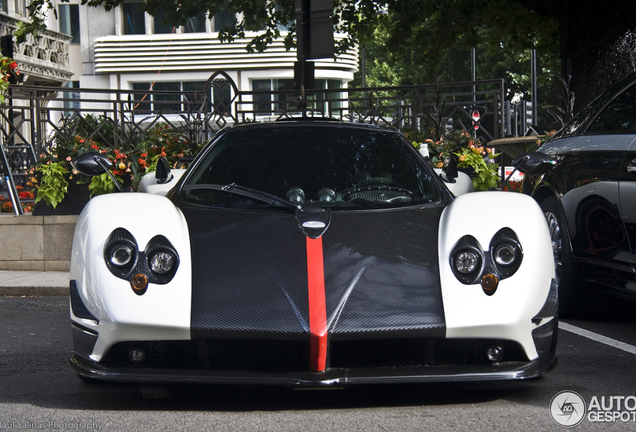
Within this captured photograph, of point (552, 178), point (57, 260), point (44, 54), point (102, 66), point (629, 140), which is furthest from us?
point (102, 66)

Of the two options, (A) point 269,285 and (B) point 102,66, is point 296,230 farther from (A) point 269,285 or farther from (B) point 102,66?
(B) point 102,66

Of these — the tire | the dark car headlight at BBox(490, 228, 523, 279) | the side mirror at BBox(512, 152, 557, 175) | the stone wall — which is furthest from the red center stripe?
the stone wall

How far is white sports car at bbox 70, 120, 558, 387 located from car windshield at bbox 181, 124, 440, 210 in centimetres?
15

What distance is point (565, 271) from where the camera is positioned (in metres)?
5.70

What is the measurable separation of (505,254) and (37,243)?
6.26 metres

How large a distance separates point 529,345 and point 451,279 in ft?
1.40

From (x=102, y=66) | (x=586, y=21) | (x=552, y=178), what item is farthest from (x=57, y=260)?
(x=102, y=66)

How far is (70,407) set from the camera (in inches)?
144

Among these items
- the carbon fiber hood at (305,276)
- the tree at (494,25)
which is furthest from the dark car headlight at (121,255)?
the tree at (494,25)

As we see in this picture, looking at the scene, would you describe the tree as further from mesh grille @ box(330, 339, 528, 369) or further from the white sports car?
mesh grille @ box(330, 339, 528, 369)

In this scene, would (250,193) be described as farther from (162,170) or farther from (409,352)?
(409,352)

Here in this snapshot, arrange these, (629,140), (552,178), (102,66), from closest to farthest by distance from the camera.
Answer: (629,140) < (552,178) < (102,66)

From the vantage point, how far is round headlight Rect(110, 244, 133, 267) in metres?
3.65

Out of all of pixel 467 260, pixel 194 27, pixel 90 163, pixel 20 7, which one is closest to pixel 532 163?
pixel 467 260
